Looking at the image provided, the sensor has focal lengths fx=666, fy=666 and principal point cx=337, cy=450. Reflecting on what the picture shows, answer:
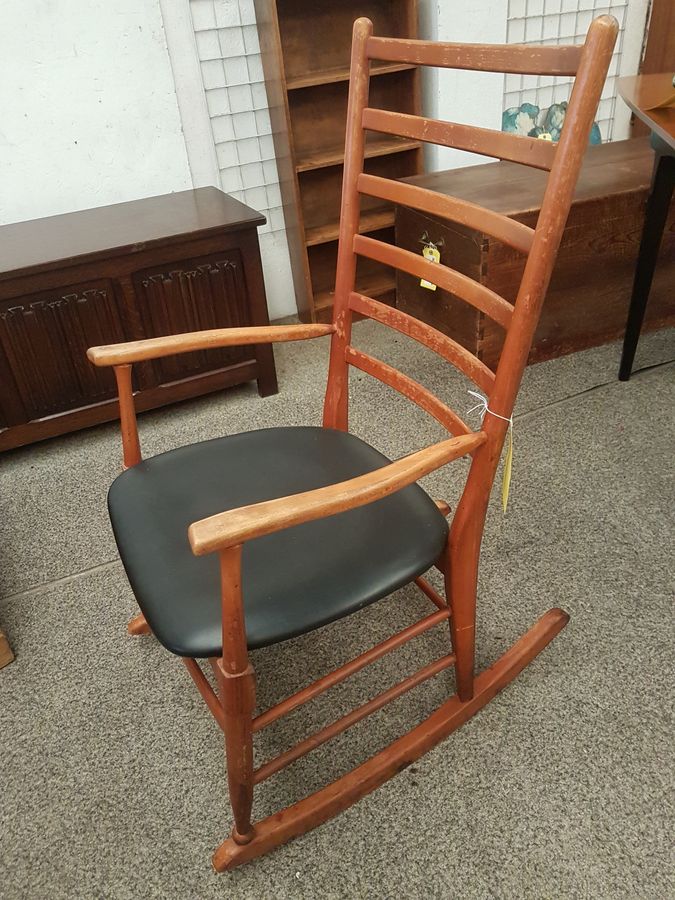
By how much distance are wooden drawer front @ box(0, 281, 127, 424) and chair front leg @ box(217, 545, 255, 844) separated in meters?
1.32

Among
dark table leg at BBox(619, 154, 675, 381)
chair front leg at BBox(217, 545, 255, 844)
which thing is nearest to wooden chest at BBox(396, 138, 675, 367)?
dark table leg at BBox(619, 154, 675, 381)

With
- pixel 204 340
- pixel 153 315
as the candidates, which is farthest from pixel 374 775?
pixel 153 315

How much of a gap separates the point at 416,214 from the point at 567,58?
4.76 feet

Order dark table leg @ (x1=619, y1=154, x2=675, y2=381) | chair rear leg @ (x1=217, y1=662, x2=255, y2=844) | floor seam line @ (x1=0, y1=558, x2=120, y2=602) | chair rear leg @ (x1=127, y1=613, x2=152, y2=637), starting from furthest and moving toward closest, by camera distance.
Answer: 1. dark table leg @ (x1=619, y1=154, x2=675, y2=381)
2. floor seam line @ (x1=0, y1=558, x2=120, y2=602)
3. chair rear leg @ (x1=127, y1=613, x2=152, y2=637)
4. chair rear leg @ (x1=217, y1=662, x2=255, y2=844)

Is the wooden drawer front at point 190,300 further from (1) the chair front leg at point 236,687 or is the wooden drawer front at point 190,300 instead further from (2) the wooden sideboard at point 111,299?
(1) the chair front leg at point 236,687

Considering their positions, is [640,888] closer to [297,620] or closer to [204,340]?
[297,620]

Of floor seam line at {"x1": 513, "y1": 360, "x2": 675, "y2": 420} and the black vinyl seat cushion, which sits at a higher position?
the black vinyl seat cushion

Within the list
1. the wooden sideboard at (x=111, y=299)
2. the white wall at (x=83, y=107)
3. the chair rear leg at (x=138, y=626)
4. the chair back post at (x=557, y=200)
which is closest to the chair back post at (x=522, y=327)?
the chair back post at (x=557, y=200)

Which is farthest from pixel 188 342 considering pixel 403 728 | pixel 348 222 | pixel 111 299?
pixel 111 299

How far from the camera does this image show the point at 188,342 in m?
1.06

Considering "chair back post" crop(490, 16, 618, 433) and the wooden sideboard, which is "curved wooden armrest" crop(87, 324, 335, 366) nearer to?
"chair back post" crop(490, 16, 618, 433)

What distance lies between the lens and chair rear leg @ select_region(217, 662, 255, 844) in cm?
79

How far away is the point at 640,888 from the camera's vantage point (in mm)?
933

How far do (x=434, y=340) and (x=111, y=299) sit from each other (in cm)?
115
